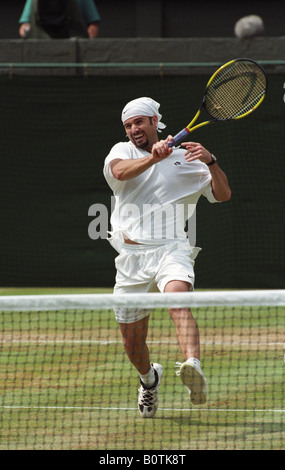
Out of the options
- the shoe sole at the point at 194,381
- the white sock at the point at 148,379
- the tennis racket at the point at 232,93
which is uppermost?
the tennis racket at the point at 232,93

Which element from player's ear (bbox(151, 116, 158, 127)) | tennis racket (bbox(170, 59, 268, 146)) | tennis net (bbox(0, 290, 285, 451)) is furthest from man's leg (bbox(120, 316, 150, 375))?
tennis racket (bbox(170, 59, 268, 146))

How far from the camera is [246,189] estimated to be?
442 inches

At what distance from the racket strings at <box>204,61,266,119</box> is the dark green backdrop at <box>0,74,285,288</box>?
4.97 metres

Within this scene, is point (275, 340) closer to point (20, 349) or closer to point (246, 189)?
point (20, 349)

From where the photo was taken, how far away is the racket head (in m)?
6.14

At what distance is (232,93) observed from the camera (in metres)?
6.18

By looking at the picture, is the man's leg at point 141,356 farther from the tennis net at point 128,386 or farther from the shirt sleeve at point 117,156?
the shirt sleeve at point 117,156

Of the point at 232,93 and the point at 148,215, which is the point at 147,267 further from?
the point at 232,93

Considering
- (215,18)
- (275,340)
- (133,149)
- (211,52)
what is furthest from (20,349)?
(215,18)

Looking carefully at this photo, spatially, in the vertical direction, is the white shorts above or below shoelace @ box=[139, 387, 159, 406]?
above

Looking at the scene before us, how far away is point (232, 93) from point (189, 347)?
1948 mm

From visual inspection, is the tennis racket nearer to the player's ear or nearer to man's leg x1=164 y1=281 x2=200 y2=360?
the player's ear

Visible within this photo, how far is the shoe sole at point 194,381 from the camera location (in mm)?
4688

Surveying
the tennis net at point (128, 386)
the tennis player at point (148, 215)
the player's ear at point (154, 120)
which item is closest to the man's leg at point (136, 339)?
the tennis player at point (148, 215)
